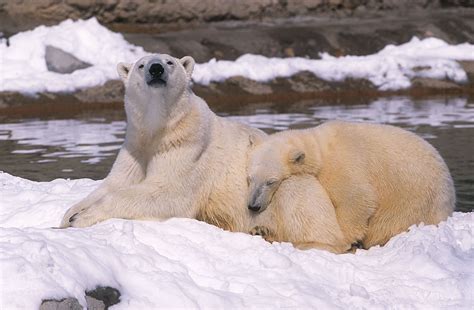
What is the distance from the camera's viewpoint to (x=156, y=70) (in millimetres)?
5586

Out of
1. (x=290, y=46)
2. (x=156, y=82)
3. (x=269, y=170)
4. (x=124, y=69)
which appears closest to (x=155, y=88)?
(x=156, y=82)

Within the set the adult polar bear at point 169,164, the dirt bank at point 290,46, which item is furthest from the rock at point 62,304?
the dirt bank at point 290,46

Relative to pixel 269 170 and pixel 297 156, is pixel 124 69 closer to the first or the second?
pixel 269 170

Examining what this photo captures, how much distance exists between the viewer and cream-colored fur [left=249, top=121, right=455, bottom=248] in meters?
5.58

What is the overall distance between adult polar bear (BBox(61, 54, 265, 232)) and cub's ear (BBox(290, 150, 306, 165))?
316 millimetres

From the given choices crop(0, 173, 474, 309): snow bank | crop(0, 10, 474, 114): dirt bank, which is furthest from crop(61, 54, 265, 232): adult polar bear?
crop(0, 10, 474, 114): dirt bank

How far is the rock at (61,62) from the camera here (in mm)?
15555

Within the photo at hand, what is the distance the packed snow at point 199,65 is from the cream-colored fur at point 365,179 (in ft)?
32.0

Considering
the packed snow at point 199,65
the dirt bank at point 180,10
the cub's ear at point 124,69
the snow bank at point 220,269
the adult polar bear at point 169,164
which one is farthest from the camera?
the dirt bank at point 180,10

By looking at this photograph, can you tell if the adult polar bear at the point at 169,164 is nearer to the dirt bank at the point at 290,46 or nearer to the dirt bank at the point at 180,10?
the dirt bank at the point at 290,46

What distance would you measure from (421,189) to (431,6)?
51.3 ft

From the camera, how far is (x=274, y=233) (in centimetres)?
561

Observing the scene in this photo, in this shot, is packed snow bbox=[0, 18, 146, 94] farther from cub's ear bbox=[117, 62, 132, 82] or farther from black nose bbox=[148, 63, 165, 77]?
black nose bbox=[148, 63, 165, 77]

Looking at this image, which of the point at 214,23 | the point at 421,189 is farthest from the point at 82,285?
the point at 214,23
